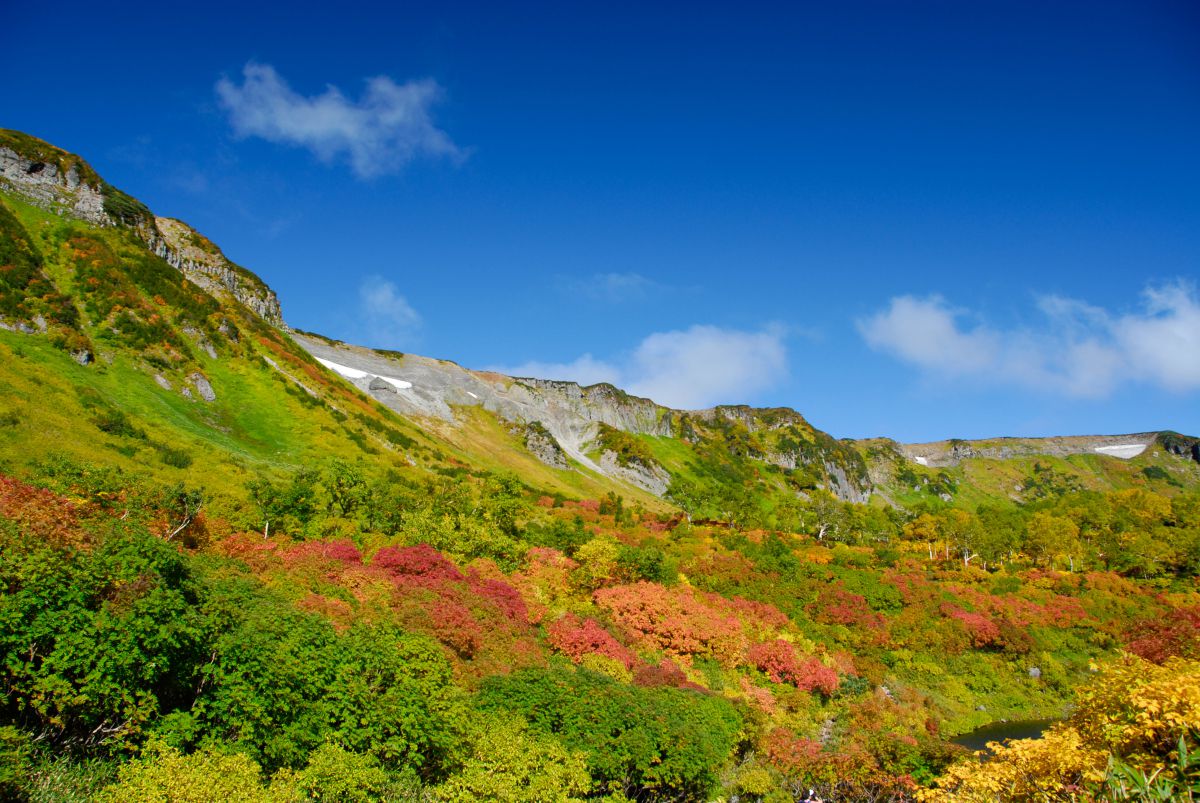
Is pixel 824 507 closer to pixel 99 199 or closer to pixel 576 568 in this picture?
pixel 576 568

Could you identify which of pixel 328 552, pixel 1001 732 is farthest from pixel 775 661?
pixel 328 552

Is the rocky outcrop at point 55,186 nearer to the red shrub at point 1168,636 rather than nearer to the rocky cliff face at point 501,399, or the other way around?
the rocky cliff face at point 501,399

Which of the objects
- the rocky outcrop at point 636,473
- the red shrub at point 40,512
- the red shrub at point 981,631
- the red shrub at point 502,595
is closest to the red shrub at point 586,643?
the red shrub at point 502,595

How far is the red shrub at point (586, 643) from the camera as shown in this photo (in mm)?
36719

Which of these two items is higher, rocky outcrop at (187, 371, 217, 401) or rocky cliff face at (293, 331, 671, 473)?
rocky cliff face at (293, 331, 671, 473)

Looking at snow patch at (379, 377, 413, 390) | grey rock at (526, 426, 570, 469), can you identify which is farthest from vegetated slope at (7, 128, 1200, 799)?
snow patch at (379, 377, 413, 390)

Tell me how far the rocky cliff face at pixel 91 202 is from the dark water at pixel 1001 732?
347 ft

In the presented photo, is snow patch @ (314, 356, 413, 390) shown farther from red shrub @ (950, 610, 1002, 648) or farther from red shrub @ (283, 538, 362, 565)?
red shrub @ (950, 610, 1002, 648)

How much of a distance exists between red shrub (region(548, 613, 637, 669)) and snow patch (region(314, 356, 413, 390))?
313ft

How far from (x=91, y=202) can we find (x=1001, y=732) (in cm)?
11182

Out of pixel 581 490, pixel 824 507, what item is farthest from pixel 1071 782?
pixel 581 490

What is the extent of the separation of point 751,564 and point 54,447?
57.1 meters

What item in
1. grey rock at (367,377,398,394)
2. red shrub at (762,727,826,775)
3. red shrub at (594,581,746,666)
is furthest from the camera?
grey rock at (367,377,398,394)

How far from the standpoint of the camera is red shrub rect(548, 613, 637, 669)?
1446 inches
